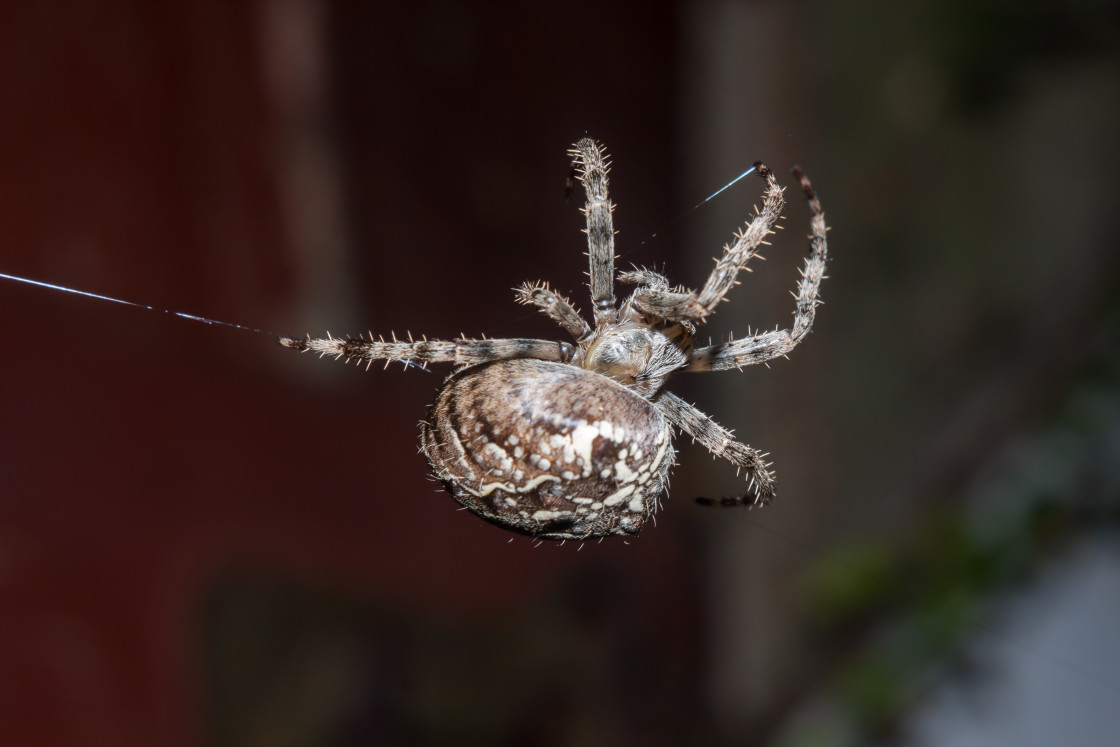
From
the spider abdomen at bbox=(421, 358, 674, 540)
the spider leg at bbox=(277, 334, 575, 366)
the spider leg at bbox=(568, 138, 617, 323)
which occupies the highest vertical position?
the spider leg at bbox=(568, 138, 617, 323)

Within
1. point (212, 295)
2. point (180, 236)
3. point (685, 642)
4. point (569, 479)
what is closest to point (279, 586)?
point (212, 295)

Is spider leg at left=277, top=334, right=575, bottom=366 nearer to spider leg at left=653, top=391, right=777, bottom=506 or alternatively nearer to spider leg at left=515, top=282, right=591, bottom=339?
spider leg at left=515, top=282, right=591, bottom=339

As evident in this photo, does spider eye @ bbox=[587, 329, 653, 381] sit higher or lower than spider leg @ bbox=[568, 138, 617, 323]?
lower

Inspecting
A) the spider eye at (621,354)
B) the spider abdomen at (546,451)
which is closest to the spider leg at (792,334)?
the spider eye at (621,354)

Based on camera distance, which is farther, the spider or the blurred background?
the blurred background

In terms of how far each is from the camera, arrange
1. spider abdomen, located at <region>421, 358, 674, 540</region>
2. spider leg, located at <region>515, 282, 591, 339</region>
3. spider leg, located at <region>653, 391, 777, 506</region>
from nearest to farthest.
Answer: spider abdomen, located at <region>421, 358, 674, 540</region> < spider leg, located at <region>515, 282, 591, 339</region> < spider leg, located at <region>653, 391, 777, 506</region>

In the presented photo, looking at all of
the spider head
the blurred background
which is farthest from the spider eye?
the blurred background

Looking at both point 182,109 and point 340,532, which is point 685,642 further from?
point 182,109
